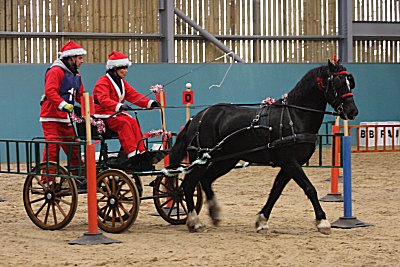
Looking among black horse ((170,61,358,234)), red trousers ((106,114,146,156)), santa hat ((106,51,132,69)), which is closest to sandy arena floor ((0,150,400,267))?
black horse ((170,61,358,234))

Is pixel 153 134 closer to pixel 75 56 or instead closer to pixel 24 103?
pixel 75 56

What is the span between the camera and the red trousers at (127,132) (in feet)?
28.2

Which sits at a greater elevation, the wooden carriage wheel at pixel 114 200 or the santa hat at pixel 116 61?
the santa hat at pixel 116 61

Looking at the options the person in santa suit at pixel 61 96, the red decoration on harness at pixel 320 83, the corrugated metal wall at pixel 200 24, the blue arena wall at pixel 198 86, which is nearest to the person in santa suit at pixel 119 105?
the person in santa suit at pixel 61 96

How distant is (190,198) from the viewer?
28.1 ft

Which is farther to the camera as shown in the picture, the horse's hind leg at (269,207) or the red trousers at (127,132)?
the red trousers at (127,132)

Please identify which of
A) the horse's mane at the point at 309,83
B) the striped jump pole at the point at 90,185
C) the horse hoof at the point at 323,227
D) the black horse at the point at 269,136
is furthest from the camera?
the horse's mane at the point at 309,83

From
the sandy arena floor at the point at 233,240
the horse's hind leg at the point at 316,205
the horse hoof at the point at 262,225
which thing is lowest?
the sandy arena floor at the point at 233,240

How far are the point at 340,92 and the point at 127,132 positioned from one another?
6.36 ft

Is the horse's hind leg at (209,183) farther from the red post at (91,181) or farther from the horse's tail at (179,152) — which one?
the red post at (91,181)

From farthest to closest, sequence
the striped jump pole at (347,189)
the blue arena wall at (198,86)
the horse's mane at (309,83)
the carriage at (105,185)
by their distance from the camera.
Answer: the blue arena wall at (198,86)
the striped jump pole at (347,189)
the carriage at (105,185)
the horse's mane at (309,83)

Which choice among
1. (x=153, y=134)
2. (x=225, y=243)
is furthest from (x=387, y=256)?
(x=153, y=134)

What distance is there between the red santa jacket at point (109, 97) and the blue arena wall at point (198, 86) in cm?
762

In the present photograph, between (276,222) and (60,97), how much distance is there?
2304 millimetres
